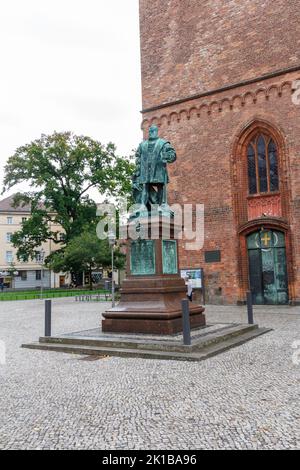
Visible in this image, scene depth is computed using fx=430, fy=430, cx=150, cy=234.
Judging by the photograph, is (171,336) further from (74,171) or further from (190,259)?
(74,171)

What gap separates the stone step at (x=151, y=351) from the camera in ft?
24.1

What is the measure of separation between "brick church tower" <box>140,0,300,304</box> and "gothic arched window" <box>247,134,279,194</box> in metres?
0.04

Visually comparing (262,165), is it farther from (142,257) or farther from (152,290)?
(152,290)

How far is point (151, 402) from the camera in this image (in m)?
5.04

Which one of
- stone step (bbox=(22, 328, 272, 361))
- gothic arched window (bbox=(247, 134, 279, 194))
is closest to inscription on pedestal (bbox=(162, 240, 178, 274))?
stone step (bbox=(22, 328, 272, 361))

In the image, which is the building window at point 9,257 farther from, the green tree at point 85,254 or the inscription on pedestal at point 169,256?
the inscription on pedestal at point 169,256

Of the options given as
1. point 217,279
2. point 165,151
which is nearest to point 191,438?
point 165,151

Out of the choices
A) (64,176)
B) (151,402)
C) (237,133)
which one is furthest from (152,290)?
(64,176)

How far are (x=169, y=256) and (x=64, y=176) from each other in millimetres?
32465

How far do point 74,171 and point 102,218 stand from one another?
514 centimetres

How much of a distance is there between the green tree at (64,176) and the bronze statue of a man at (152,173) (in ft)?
88.5

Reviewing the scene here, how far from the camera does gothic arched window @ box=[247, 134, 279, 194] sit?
18.3 m

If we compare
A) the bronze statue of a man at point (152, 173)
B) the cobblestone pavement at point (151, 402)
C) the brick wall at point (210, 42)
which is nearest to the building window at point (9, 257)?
the brick wall at point (210, 42)

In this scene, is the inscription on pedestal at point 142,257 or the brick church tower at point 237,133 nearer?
the inscription on pedestal at point 142,257
